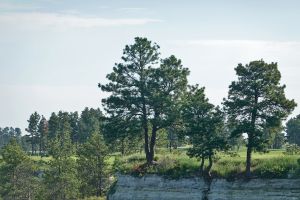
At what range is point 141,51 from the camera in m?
53.7

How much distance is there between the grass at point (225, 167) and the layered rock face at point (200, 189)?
0.67 meters

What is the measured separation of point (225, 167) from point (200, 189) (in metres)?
3.38

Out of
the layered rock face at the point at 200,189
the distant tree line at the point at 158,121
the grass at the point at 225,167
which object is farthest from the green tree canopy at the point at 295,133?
the layered rock face at the point at 200,189

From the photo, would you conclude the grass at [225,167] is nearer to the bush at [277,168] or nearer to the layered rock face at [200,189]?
the bush at [277,168]

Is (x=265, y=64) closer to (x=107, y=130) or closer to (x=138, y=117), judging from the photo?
(x=138, y=117)

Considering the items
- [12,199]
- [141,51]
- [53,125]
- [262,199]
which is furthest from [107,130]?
[53,125]

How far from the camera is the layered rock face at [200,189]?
42.7m

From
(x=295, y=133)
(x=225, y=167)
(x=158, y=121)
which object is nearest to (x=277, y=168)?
(x=225, y=167)

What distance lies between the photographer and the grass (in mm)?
43844

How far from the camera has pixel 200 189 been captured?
4675 cm

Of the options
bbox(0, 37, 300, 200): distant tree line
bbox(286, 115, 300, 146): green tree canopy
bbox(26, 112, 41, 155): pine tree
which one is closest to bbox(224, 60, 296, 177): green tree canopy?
bbox(0, 37, 300, 200): distant tree line

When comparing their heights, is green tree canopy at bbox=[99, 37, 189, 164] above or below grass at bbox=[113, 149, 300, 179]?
above

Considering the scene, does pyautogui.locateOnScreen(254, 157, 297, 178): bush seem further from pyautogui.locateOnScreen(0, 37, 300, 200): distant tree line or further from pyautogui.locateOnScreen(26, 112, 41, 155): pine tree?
pyautogui.locateOnScreen(26, 112, 41, 155): pine tree

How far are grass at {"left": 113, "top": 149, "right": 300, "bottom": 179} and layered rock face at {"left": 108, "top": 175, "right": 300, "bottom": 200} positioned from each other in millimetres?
674
